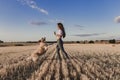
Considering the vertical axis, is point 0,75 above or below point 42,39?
below

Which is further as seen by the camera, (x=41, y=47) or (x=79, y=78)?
(x=41, y=47)

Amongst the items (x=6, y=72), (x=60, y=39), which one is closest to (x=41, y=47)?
(x=60, y=39)

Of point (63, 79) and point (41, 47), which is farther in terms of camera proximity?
point (41, 47)

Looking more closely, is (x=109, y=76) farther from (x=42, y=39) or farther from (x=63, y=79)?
(x=42, y=39)

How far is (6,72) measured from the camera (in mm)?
9430

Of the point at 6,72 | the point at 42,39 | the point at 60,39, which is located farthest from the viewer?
the point at 42,39

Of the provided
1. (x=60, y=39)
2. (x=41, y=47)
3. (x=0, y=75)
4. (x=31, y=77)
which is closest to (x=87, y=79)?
(x=31, y=77)

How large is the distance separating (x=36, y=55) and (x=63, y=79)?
243 inches

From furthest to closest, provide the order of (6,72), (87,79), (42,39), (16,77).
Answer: (42,39)
(6,72)
(16,77)
(87,79)

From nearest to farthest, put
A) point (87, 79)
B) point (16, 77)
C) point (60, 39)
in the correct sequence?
point (87, 79), point (16, 77), point (60, 39)

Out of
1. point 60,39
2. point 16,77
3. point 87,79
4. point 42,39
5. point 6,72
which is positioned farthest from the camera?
point 42,39

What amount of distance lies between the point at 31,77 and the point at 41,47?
218 inches

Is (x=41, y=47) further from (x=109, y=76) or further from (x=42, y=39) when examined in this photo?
(x=109, y=76)

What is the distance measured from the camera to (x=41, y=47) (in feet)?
45.8
